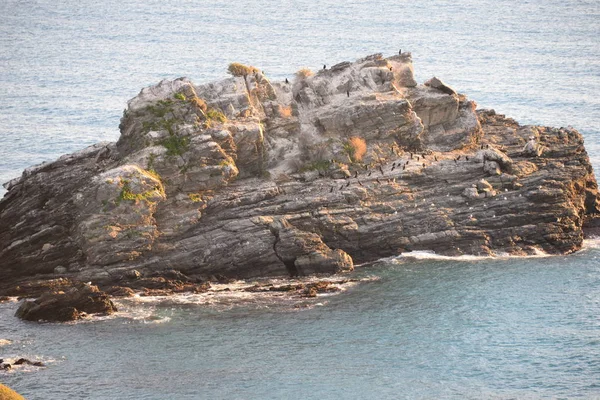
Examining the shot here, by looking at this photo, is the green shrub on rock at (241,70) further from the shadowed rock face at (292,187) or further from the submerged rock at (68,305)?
the submerged rock at (68,305)

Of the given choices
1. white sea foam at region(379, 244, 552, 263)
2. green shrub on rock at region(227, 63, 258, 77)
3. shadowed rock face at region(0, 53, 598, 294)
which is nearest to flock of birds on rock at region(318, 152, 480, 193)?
shadowed rock face at region(0, 53, 598, 294)

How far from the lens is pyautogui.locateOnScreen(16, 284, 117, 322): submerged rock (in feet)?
269

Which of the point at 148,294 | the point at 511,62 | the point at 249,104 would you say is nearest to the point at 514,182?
the point at 249,104

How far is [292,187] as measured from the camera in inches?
3666

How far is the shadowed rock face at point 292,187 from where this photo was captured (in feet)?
290

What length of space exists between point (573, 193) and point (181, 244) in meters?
33.8

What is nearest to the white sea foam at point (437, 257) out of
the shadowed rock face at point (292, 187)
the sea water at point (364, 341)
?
the sea water at point (364, 341)

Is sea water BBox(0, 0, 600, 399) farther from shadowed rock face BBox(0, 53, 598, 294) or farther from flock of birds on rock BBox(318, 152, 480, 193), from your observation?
flock of birds on rock BBox(318, 152, 480, 193)

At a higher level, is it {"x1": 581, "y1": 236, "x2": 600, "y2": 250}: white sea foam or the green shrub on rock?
the green shrub on rock

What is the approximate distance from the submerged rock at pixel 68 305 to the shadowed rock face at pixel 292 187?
12.6 feet

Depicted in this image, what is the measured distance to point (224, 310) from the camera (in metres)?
83.4

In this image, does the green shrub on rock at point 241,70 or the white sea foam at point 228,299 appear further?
the green shrub on rock at point 241,70

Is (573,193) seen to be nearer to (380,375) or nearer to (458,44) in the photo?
(380,375)

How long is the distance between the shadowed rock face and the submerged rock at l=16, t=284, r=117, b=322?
12.6 feet
